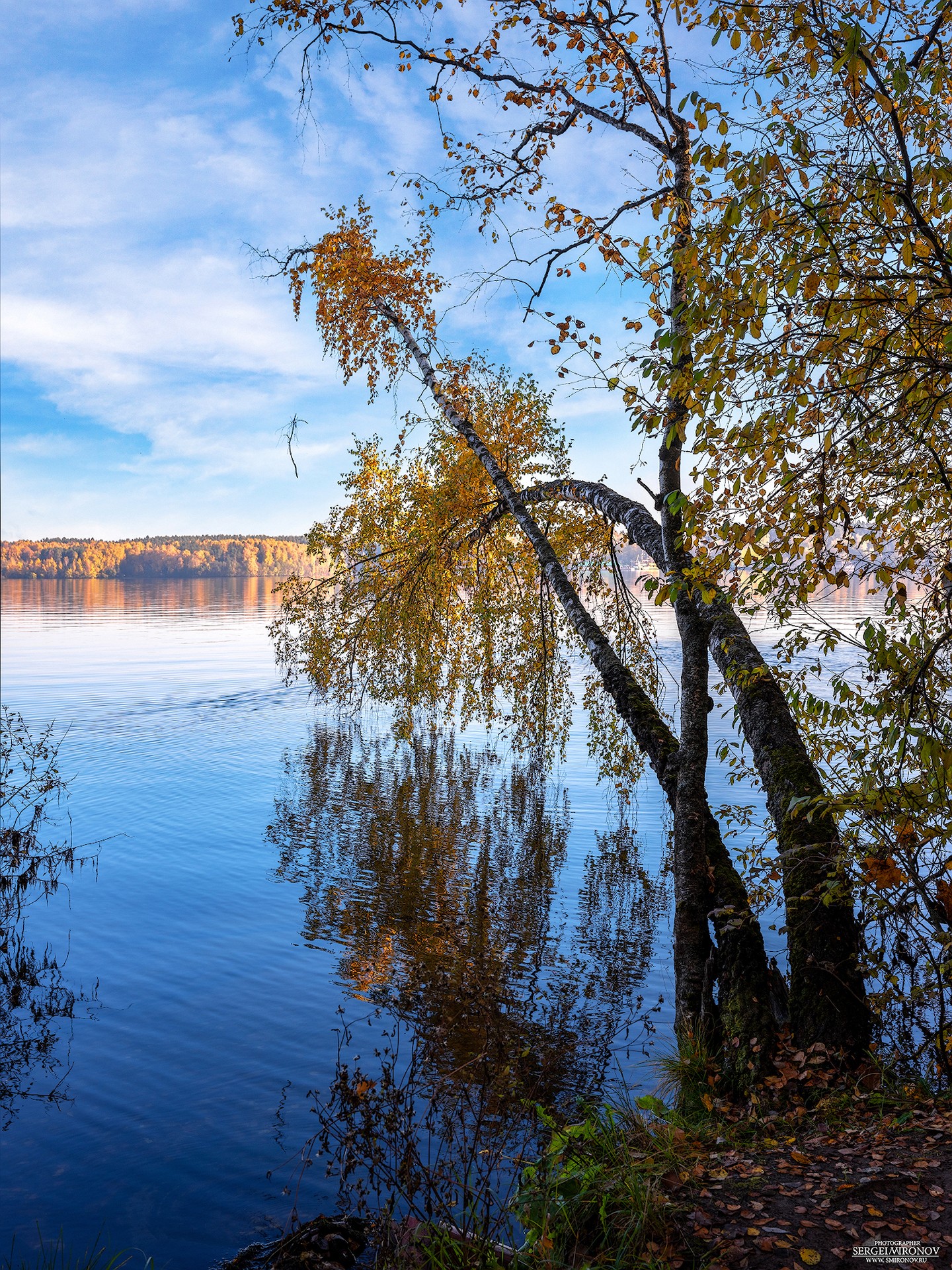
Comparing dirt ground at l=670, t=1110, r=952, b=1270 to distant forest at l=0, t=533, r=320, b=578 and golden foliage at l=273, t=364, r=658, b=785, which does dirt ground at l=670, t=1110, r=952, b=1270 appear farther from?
distant forest at l=0, t=533, r=320, b=578

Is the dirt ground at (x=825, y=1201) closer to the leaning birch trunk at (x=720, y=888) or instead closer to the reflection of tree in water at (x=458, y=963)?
the reflection of tree in water at (x=458, y=963)

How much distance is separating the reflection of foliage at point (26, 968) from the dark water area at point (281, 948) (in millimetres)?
181

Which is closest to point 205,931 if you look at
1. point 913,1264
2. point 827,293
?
point 913,1264

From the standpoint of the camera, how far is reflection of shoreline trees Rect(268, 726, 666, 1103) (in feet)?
29.1

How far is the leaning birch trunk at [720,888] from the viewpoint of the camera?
6.66m

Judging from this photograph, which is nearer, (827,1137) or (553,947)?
(827,1137)

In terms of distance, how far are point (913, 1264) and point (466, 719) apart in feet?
58.0

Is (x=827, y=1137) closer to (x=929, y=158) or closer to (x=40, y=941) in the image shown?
(x=929, y=158)

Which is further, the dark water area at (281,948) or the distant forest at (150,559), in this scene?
the distant forest at (150,559)

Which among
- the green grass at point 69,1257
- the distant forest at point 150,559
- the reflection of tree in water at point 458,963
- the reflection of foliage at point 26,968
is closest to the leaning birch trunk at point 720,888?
the reflection of tree in water at point 458,963

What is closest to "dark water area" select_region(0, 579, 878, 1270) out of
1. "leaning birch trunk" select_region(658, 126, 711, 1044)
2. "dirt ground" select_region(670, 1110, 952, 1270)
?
"leaning birch trunk" select_region(658, 126, 711, 1044)

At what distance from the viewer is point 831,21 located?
15.7 feet

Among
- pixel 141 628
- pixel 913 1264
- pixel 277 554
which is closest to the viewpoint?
pixel 913 1264

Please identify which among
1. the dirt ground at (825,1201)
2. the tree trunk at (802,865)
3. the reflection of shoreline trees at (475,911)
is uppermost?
the tree trunk at (802,865)
